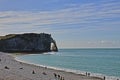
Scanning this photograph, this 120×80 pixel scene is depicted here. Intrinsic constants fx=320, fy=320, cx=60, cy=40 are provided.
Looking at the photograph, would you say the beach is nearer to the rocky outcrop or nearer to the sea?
the sea

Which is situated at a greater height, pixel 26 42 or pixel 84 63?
pixel 26 42

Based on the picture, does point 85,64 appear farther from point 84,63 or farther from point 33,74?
point 33,74

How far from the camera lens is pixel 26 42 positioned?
149 m

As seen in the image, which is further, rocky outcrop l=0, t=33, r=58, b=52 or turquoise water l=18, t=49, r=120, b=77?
rocky outcrop l=0, t=33, r=58, b=52

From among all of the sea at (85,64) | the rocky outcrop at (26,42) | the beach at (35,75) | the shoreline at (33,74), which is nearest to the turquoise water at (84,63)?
the sea at (85,64)

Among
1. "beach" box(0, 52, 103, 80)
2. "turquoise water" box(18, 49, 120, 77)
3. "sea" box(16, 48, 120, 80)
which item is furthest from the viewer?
"turquoise water" box(18, 49, 120, 77)

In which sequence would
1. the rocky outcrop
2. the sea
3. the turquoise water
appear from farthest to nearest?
1. the rocky outcrop
2. the turquoise water
3. the sea

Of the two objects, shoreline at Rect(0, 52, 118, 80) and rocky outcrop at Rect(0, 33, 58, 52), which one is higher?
rocky outcrop at Rect(0, 33, 58, 52)

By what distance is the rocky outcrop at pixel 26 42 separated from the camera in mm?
146250

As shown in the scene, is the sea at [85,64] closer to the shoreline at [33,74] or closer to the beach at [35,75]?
the shoreline at [33,74]

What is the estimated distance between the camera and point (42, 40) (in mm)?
152750

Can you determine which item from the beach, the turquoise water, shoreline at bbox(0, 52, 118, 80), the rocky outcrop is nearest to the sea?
the turquoise water

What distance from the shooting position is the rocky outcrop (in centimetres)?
14625

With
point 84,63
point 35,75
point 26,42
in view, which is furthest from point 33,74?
point 26,42
